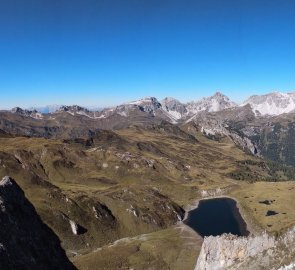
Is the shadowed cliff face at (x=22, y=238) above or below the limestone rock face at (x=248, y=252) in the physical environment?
above

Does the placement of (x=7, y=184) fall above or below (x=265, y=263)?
above

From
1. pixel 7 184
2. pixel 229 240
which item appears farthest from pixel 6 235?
pixel 229 240

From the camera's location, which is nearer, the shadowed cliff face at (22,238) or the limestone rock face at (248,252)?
the shadowed cliff face at (22,238)

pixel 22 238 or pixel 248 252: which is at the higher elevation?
pixel 22 238

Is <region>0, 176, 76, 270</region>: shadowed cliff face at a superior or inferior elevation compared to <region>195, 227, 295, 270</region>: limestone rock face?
superior

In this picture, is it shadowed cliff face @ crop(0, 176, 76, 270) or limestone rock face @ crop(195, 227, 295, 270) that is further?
limestone rock face @ crop(195, 227, 295, 270)

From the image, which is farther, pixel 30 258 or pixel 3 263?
pixel 30 258

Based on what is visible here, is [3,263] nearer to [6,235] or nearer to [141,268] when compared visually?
[6,235]

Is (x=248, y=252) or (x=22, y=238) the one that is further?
(x=248, y=252)
